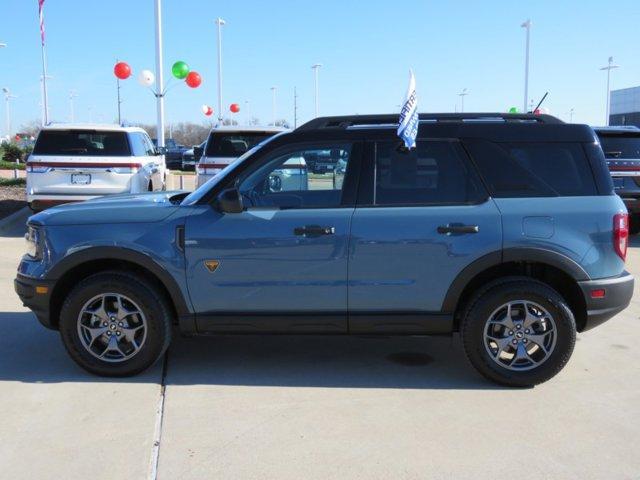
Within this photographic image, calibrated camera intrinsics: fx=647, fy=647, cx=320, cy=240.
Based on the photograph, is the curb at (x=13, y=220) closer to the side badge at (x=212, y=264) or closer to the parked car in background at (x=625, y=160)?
the side badge at (x=212, y=264)

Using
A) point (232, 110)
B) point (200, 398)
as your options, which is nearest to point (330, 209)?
point (200, 398)

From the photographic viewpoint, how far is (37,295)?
460cm

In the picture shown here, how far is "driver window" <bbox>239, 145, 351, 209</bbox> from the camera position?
4566 millimetres

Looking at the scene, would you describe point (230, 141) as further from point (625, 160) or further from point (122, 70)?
point (122, 70)

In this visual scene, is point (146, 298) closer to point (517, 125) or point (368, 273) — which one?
point (368, 273)

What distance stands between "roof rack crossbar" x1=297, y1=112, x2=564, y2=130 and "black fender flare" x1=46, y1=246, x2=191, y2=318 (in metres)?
1.44

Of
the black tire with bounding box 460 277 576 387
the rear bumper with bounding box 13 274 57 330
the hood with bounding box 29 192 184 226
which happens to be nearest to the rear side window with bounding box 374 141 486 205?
the black tire with bounding box 460 277 576 387

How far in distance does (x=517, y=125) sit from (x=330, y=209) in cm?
146

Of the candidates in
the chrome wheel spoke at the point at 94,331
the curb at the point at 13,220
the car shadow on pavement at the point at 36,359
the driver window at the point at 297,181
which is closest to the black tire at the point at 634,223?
the driver window at the point at 297,181

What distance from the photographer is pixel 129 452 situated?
357cm

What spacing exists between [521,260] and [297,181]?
5.43ft

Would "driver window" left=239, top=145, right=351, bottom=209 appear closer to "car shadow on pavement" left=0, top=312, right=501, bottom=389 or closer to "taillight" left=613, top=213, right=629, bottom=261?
"car shadow on pavement" left=0, top=312, right=501, bottom=389

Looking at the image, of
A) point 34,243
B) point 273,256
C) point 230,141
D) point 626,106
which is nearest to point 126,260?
point 34,243

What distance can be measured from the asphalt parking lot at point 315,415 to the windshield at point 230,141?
21.2ft
